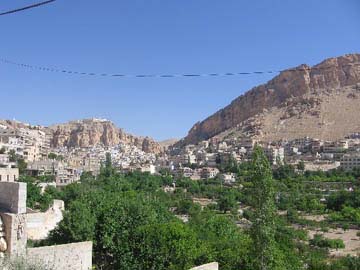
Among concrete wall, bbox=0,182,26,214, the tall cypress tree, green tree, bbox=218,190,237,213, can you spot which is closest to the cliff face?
green tree, bbox=218,190,237,213

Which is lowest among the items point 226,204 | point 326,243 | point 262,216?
point 326,243

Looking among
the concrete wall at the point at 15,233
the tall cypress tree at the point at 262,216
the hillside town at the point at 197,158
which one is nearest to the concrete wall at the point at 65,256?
the concrete wall at the point at 15,233

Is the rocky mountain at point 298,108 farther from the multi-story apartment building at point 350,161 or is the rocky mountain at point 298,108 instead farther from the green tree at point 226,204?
the green tree at point 226,204

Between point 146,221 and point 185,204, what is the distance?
94.1 feet

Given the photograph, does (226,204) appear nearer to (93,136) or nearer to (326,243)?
(326,243)

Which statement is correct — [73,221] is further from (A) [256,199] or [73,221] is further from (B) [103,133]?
(B) [103,133]

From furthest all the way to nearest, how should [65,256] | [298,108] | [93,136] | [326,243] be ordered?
[93,136], [298,108], [326,243], [65,256]

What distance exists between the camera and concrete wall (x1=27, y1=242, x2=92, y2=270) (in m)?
9.85

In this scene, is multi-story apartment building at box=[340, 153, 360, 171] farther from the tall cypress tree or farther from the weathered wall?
the tall cypress tree

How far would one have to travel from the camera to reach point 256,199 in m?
12.2

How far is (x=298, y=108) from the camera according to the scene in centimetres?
12175

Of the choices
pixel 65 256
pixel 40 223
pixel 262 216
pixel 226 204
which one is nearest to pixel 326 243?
pixel 226 204

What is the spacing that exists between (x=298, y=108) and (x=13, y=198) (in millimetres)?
117517

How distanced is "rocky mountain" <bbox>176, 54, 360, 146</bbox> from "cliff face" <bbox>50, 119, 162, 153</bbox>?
16.0 meters
